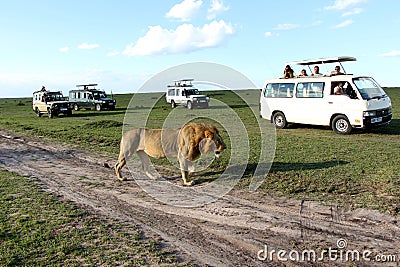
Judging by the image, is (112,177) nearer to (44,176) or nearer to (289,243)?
(44,176)

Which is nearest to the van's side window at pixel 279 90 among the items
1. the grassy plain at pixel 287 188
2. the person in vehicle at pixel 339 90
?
the person in vehicle at pixel 339 90

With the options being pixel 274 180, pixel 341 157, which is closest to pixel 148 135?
pixel 274 180

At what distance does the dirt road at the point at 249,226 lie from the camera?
4804 millimetres

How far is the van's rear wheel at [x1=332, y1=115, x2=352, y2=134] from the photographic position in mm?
15039

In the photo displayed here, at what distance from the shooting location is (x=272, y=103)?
18.0 metres

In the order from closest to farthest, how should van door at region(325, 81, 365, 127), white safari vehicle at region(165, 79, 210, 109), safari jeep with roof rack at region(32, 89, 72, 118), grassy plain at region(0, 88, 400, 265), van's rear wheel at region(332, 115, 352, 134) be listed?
1. grassy plain at region(0, 88, 400, 265)
2. van door at region(325, 81, 365, 127)
3. van's rear wheel at region(332, 115, 352, 134)
4. safari jeep with roof rack at region(32, 89, 72, 118)
5. white safari vehicle at region(165, 79, 210, 109)

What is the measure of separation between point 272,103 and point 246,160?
8.17 metres

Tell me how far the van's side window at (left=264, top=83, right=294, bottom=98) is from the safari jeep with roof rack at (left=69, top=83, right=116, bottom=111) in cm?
2225

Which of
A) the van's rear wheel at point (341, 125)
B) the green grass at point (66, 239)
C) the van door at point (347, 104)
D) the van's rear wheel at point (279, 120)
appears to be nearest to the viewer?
the green grass at point (66, 239)

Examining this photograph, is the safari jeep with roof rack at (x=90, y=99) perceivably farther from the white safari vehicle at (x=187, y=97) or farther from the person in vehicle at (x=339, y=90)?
the person in vehicle at (x=339, y=90)

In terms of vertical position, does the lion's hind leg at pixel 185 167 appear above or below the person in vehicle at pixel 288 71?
below

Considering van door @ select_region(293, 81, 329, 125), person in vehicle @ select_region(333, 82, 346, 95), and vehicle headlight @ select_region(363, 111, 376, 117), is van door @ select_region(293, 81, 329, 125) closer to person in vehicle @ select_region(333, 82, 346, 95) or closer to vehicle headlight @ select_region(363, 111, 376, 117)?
person in vehicle @ select_region(333, 82, 346, 95)

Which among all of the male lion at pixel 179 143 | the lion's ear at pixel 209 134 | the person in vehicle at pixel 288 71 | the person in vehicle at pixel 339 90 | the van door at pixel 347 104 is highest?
the person in vehicle at pixel 288 71

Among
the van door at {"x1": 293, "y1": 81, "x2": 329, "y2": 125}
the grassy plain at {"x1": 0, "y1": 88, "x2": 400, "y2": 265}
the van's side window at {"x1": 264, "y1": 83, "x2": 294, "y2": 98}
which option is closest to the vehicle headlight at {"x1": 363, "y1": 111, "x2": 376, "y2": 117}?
→ the grassy plain at {"x1": 0, "y1": 88, "x2": 400, "y2": 265}
